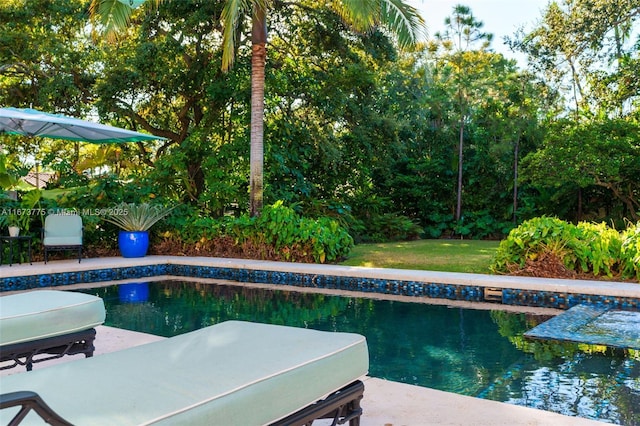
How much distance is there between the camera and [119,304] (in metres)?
6.66

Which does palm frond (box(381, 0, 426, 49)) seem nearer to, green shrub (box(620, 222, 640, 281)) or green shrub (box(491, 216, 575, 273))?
green shrub (box(491, 216, 575, 273))

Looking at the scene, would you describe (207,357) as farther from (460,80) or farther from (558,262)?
(460,80)

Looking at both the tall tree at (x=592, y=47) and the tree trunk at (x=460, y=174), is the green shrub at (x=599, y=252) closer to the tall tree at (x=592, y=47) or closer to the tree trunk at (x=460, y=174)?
the tall tree at (x=592, y=47)

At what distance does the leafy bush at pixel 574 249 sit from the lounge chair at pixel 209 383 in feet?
18.0

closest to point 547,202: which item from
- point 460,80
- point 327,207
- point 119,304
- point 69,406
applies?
point 460,80

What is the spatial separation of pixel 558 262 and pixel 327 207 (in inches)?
240

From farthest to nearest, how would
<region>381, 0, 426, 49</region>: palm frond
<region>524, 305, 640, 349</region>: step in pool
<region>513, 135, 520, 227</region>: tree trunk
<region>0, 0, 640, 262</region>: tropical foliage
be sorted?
<region>513, 135, 520, 227</region>: tree trunk, <region>0, 0, 640, 262</region>: tropical foliage, <region>381, 0, 426, 49</region>: palm frond, <region>524, 305, 640, 349</region>: step in pool

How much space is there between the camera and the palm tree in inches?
334

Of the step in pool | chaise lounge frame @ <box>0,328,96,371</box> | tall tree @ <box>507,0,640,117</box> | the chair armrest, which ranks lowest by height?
the step in pool

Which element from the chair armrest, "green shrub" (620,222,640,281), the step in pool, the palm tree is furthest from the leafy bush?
the chair armrest

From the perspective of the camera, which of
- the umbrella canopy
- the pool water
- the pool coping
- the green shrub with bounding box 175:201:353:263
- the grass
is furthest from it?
the green shrub with bounding box 175:201:353:263

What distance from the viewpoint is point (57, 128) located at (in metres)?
9.27

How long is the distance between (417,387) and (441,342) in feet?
5.60

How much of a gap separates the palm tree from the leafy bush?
13.1ft
